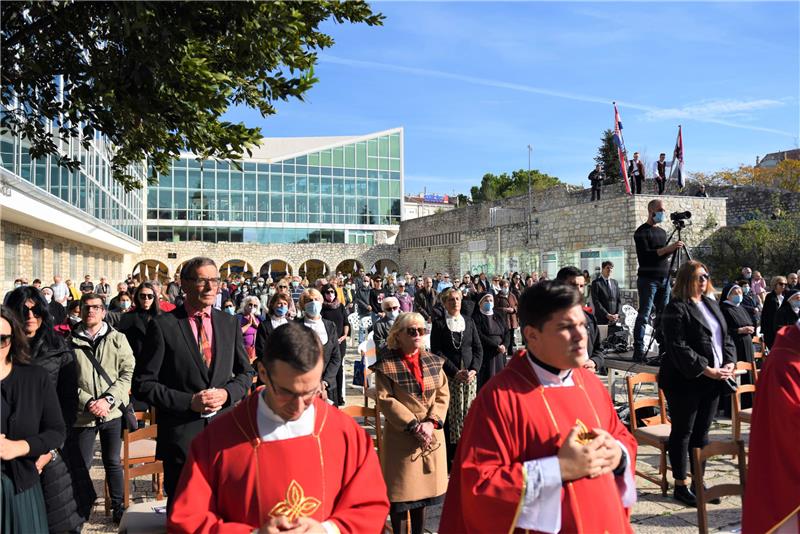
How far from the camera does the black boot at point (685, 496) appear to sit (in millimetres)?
4499

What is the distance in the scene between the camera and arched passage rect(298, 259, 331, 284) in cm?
4819

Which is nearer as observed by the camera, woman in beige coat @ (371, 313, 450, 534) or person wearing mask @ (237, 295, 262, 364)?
woman in beige coat @ (371, 313, 450, 534)

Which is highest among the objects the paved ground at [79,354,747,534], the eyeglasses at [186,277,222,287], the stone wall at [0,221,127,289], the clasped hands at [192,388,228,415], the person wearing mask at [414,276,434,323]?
the stone wall at [0,221,127,289]

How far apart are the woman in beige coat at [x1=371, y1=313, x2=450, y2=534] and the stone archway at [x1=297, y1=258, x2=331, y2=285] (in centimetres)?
4417

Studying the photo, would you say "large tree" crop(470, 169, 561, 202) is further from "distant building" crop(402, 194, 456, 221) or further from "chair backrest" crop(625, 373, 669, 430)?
"chair backrest" crop(625, 373, 669, 430)

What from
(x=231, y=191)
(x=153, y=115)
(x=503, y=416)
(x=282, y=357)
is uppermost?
(x=231, y=191)

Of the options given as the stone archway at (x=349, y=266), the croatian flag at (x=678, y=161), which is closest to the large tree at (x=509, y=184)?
the stone archway at (x=349, y=266)

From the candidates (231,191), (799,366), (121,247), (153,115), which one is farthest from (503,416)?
(231,191)

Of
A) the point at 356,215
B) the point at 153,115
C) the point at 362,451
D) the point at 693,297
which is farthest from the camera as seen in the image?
the point at 356,215

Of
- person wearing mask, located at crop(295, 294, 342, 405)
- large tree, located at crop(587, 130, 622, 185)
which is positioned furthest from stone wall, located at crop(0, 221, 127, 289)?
large tree, located at crop(587, 130, 622, 185)

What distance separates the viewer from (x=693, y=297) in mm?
4684

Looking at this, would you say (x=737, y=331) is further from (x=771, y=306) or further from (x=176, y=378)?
(x=176, y=378)

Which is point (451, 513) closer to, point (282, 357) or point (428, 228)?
point (282, 357)

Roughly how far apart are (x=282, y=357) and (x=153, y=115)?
2931mm
